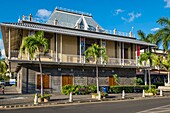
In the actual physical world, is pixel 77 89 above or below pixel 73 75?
below

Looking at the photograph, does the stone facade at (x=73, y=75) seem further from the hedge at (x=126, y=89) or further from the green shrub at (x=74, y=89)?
the hedge at (x=126, y=89)

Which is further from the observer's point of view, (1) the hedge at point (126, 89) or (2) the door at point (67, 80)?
(1) the hedge at point (126, 89)

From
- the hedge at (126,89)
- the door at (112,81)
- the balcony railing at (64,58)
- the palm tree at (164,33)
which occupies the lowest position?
the hedge at (126,89)

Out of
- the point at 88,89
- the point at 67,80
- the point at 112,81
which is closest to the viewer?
the point at 88,89

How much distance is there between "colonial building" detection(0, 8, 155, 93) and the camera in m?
26.0

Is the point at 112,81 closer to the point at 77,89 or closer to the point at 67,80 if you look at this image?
the point at 67,80

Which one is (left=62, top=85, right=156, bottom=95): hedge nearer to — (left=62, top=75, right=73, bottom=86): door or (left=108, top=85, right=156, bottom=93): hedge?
(left=108, top=85, right=156, bottom=93): hedge

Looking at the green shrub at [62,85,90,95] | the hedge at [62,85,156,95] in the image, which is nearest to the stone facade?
the green shrub at [62,85,90,95]

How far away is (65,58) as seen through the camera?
1123 inches

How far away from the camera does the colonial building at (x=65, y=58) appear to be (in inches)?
1024

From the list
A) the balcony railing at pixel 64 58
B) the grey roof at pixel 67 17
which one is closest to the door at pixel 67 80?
the balcony railing at pixel 64 58

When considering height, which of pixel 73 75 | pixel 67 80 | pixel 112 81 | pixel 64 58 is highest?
pixel 64 58

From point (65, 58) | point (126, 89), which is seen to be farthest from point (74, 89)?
point (126, 89)

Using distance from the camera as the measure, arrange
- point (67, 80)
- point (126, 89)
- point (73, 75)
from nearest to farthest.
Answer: point (67, 80)
point (73, 75)
point (126, 89)
